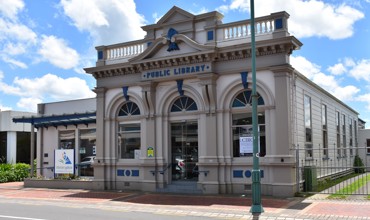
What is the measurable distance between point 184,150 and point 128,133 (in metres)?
3.32

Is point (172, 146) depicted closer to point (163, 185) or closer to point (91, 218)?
point (163, 185)

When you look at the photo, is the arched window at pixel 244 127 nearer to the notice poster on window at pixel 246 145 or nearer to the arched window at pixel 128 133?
the notice poster on window at pixel 246 145

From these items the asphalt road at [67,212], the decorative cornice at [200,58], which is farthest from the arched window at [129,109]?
the asphalt road at [67,212]

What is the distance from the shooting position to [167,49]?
778 inches

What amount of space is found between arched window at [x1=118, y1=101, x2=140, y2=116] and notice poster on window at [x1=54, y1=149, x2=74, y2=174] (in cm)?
394

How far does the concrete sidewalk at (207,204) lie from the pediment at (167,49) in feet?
20.2

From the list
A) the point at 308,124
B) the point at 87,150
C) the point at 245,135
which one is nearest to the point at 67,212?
the point at 245,135

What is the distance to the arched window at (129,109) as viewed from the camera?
21.2 m

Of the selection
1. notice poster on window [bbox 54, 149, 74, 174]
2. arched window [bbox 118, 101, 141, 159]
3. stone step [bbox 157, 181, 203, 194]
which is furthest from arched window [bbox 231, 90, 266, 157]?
notice poster on window [bbox 54, 149, 74, 174]

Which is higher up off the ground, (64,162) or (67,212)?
(64,162)

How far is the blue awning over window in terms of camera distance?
24.3 m

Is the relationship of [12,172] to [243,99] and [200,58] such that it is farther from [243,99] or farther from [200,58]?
[243,99]

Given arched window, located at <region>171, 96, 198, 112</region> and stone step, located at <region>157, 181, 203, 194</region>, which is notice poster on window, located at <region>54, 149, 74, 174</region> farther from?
arched window, located at <region>171, 96, 198, 112</region>

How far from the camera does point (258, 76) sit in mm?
17734
